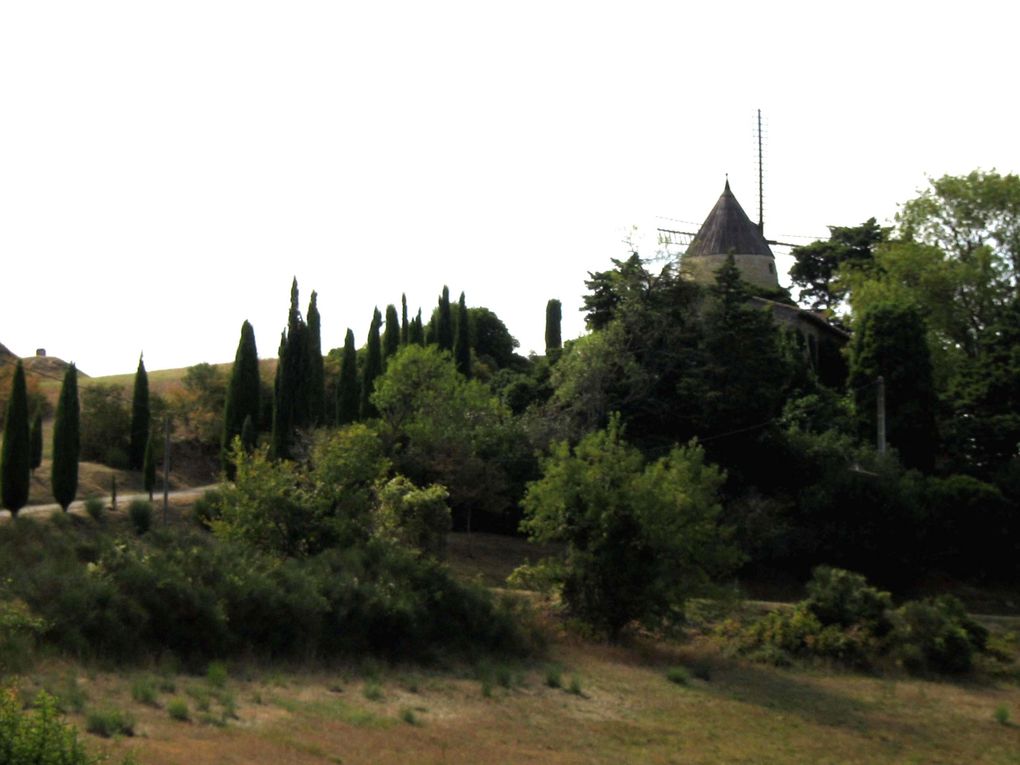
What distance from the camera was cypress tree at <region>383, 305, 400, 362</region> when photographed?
66.2 metres

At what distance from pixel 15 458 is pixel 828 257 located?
169ft

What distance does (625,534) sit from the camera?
34188 mm

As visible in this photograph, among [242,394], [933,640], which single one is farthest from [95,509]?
[933,640]

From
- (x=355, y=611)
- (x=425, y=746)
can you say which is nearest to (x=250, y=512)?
(x=355, y=611)

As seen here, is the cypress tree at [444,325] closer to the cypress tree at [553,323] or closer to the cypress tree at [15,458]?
the cypress tree at [553,323]

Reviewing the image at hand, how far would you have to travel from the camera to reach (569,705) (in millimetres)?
26766

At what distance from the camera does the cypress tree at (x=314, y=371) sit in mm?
53094

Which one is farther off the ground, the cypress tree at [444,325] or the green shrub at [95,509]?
the cypress tree at [444,325]

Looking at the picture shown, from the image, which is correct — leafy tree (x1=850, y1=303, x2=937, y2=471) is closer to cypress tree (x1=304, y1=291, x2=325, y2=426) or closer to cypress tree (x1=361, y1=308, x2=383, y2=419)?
cypress tree (x1=361, y1=308, x2=383, y2=419)

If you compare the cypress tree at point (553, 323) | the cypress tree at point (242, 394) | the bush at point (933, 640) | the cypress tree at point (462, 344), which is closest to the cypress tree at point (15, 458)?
the cypress tree at point (242, 394)

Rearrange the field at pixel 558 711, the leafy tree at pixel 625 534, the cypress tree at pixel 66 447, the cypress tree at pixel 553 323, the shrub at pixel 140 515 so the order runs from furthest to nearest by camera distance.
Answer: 1. the cypress tree at pixel 553 323
2. the cypress tree at pixel 66 447
3. the shrub at pixel 140 515
4. the leafy tree at pixel 625 534
5. the field at pixel 558 711

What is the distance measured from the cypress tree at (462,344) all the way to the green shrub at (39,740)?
58.5 meters

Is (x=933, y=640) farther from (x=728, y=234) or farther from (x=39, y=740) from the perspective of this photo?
(x=728, y=234)

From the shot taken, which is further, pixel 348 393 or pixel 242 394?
pixel 348 393
